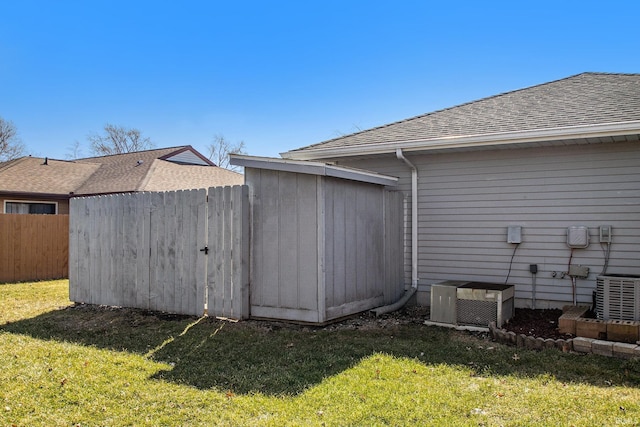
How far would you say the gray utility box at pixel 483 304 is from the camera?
5695 mm

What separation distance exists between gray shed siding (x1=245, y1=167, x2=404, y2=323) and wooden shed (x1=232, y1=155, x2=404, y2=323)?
0.01 m

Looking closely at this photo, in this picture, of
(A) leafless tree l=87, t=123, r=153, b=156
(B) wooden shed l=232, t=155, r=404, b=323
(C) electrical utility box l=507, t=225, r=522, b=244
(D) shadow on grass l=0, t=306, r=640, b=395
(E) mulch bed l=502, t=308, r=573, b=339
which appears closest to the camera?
(D) shadow on grass l=0, t=306, r=640, b=395

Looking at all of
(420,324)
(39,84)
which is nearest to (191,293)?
(420,324)

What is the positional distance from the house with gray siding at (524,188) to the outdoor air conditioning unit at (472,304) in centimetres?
87

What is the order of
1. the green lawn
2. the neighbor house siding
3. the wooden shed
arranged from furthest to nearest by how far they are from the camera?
1. the neighbor house siding
2. the wooden shed
3. the green lawn

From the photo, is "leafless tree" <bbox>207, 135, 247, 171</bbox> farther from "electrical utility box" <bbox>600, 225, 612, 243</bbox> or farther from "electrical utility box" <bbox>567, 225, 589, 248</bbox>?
"electrical utility box" <bbox>600, 225, 612, 243</bbox>

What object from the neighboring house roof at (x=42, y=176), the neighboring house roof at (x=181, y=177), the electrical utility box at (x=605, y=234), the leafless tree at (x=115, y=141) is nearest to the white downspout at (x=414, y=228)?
the electrical utility box at (x=605, y=234)

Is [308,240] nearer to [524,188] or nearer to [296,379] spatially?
[296,379]

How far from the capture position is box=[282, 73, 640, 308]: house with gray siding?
20.1ft

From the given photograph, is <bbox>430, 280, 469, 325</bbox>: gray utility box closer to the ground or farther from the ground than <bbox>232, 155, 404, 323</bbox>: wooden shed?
closer to the ground

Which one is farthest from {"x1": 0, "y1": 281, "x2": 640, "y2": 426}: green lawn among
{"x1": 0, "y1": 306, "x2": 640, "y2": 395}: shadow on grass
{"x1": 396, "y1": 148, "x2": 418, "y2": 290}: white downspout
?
{"x1": 396, "y1": 148, "x2": 418, "y2": 290}: white downspout

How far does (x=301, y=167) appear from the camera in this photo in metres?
5.65

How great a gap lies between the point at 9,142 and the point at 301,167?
106 feet

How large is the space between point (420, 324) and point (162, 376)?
11.3 feet
